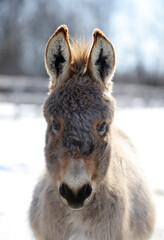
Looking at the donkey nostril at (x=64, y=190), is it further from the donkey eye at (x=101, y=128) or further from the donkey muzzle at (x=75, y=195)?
the donkey eye at (x=101, y=128)

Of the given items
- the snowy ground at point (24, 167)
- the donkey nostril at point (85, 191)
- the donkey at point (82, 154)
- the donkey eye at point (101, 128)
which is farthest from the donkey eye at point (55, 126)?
the snowy ground at point (24, 167)

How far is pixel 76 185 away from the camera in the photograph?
85.7 inches

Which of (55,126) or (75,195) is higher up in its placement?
(55,126)

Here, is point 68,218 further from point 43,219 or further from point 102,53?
point 102,53

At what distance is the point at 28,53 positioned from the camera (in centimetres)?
3356

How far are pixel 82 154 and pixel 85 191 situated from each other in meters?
0.28

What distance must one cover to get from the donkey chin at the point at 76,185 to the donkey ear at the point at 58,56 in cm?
95

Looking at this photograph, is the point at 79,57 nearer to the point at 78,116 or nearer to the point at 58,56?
the point at 58,56

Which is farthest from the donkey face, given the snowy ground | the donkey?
the snowy ground

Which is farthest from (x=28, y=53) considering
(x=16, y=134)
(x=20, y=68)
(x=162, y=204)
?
(x=162, y=204)

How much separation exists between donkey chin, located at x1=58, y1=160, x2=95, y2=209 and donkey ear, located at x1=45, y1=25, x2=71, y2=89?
95cm

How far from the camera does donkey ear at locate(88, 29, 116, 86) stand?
2715 millimetres

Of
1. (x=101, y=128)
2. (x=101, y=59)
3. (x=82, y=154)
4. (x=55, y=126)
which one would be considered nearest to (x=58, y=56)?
(x=101, y=59)

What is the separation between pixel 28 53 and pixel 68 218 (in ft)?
106
